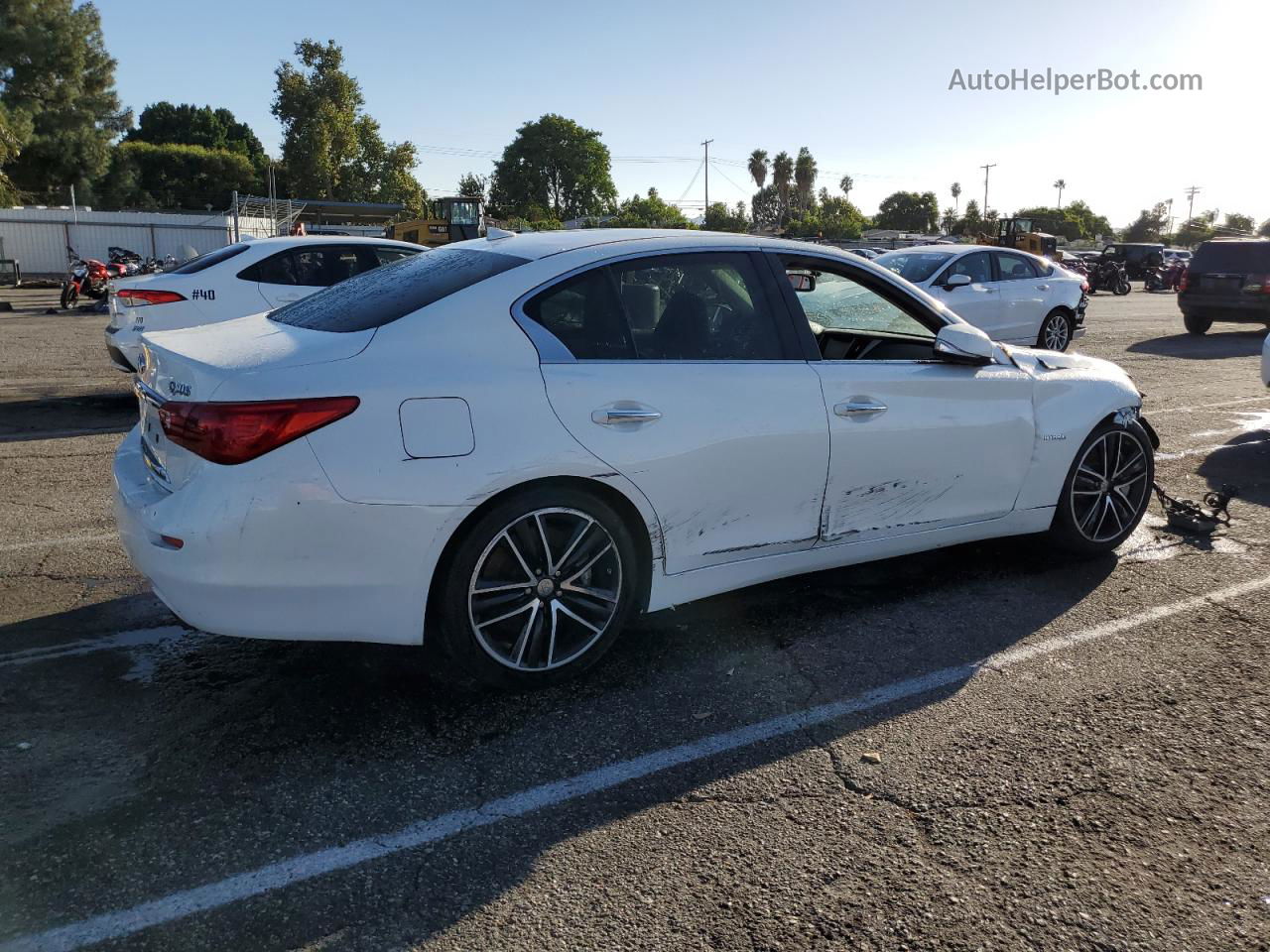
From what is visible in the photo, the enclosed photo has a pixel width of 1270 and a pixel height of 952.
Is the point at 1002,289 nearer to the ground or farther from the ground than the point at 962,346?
farther from the ground

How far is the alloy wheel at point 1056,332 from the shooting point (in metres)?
13.9

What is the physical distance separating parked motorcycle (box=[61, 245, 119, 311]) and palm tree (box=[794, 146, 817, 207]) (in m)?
92.7

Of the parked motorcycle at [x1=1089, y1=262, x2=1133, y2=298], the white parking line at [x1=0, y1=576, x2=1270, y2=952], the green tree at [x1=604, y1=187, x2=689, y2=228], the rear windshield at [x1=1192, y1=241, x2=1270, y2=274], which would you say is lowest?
the white parking line at [x1=0, y1=576, x2=1270, y2=952]

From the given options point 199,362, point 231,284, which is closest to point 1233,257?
point 231,284

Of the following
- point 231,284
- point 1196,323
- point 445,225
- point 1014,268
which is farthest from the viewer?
point 445,225

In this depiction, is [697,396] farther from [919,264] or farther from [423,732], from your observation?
[919,264]

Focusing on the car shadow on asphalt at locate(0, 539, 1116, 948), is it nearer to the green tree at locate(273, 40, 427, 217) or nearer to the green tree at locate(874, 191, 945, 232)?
the green tree at locate(273, 40, 427, 217)

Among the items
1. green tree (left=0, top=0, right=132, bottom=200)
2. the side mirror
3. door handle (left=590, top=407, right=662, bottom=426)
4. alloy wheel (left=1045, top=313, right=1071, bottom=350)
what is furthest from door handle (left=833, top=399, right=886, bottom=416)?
green tree (left=0, top=0, right=132, bottom=200)

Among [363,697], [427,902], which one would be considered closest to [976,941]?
[427,902]

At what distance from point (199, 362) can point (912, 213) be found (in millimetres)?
113941

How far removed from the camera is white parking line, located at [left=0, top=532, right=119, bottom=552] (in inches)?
198

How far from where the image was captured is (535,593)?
3.47m

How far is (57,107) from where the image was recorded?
159 ft

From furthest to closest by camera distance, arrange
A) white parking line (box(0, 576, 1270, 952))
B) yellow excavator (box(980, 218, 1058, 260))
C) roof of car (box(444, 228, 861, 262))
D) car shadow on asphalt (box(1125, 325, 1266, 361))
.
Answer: yellow excavator (box(980, 218, 1058, 260))
car shadow on asphalt (box(1125, 325, 1266, 361))
roof of car (box(444, 228, 861, 262))
white parking line (box(0, 576, 1270, 952))
